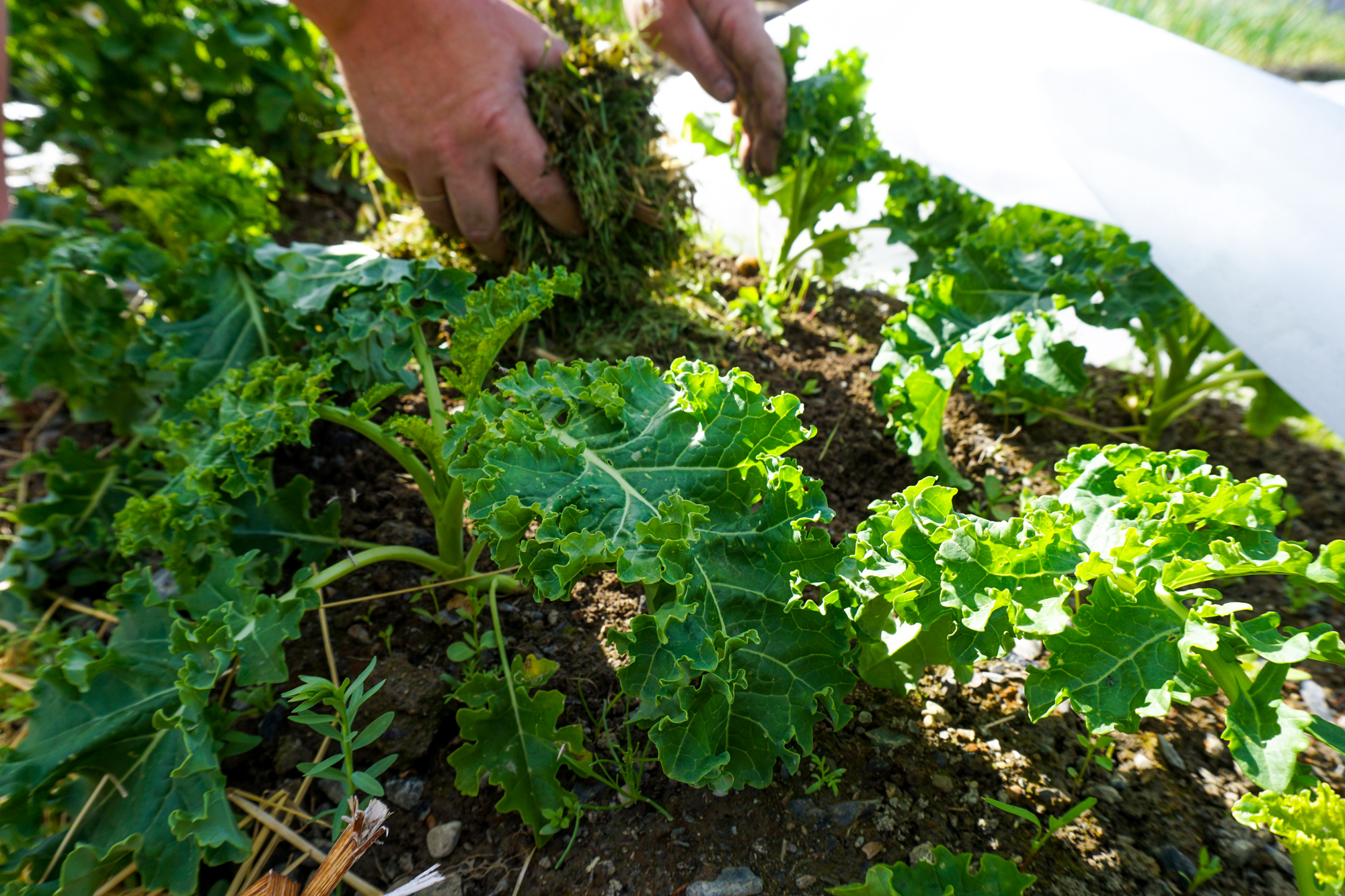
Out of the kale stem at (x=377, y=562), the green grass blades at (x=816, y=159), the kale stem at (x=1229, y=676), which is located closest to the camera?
the kale stem at (x=1229, y=676)

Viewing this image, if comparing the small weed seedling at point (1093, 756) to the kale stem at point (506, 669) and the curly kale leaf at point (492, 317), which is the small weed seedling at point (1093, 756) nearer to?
the kale stem at point (506, 669)

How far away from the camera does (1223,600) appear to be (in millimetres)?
2006

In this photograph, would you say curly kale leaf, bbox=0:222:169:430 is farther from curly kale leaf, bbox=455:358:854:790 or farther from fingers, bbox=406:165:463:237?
curly kale leaf, bbox=455:358:854:790

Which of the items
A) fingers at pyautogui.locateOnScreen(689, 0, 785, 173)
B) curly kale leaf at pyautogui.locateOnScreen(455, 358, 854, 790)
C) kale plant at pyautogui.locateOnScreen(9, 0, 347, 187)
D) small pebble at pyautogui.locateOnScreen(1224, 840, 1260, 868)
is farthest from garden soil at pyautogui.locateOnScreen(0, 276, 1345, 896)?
kale plant at pyautogui.locateOnScreen(9, 0, 347, 187)

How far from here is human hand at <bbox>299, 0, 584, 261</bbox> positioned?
2156mm

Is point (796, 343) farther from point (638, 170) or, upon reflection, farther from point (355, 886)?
point (355, 886)

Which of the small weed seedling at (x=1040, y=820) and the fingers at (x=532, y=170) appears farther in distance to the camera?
the fingers at (x=532, y=170)

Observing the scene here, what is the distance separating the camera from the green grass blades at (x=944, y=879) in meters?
1.19

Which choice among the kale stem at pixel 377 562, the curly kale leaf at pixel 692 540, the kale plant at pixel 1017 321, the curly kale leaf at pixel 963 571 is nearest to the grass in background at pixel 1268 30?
the kale plant at pixel 1017 321

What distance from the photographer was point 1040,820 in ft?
4.64

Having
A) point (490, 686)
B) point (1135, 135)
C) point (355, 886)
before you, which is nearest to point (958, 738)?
point (490, 686)

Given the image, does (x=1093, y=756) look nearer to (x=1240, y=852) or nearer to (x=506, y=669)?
(x=1240, y=852)

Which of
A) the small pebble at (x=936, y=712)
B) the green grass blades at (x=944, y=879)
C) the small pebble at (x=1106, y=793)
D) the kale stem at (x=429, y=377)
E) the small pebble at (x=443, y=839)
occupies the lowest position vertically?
the small pebble at (x=443, y=839)

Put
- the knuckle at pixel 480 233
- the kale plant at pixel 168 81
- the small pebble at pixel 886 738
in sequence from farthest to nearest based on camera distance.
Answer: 1. the kale plant at pixel 168 81
2. the knuckle at pixel 480 233
3. the small pebble at pixel 886 738
